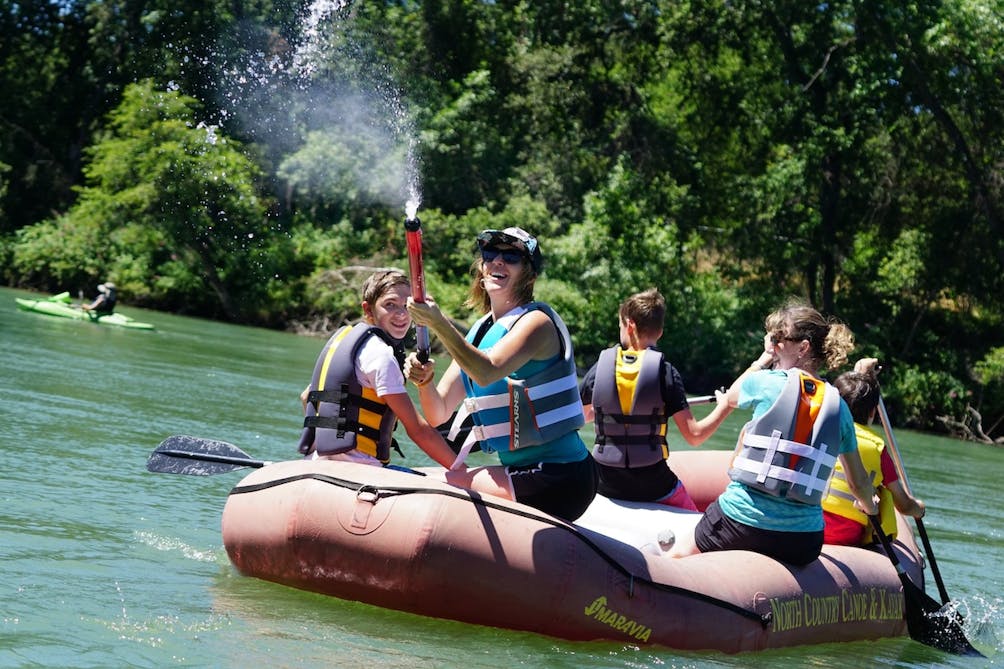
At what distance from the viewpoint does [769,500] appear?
456 cm

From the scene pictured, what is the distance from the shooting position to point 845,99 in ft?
74.8

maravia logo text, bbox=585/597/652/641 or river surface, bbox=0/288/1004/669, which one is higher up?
maravia logo text, bbox=585/597/652/641

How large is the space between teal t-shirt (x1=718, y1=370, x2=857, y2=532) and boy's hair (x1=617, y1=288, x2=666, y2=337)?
2.84 feet

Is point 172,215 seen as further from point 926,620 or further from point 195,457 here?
point 926,620

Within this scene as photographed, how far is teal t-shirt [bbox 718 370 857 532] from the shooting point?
14.8 ft

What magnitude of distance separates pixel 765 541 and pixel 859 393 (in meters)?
0.85

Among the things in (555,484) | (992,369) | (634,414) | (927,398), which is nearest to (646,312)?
(634,414)

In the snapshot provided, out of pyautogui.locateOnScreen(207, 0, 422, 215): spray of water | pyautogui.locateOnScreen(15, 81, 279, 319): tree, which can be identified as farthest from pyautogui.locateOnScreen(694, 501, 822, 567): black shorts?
pyautogui.locateOnScreen(15, 81, 279, 319): tree

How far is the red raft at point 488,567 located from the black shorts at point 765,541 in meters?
0.06

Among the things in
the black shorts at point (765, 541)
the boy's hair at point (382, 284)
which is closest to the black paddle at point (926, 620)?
the black shorts at point (765, 541)

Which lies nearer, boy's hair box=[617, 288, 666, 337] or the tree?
boy's hair box=[617, 288, 666, 337]

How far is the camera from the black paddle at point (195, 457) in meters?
4.97

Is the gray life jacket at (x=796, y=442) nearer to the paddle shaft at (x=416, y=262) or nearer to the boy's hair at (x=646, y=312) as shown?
the boy's hair at (x=646, y=312)

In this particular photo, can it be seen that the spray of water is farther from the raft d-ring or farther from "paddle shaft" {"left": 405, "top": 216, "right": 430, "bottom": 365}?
"paddle shaft" {"left": 405, "top": 216, "right": 430, "bottom": 365}
